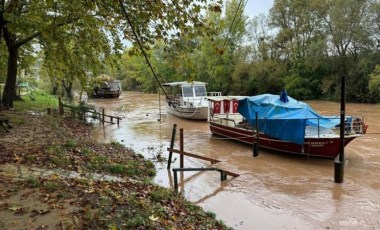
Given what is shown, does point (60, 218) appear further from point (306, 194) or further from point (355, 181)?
point (355, 181)

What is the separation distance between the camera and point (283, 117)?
14250 mm

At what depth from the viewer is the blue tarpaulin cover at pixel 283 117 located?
13.7 metres

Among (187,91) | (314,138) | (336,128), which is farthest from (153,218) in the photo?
(187,91)

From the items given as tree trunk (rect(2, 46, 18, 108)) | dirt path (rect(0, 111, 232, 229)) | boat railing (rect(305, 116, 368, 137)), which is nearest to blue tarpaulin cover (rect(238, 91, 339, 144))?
boat railing (rect(305, 116, 368, 137))

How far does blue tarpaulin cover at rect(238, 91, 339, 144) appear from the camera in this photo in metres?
13.7

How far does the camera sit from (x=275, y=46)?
44.8 metres

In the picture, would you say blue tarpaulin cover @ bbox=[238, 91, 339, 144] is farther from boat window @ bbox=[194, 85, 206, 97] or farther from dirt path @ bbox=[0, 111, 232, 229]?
boat window @ bbox=[194, 85, 206, 97]

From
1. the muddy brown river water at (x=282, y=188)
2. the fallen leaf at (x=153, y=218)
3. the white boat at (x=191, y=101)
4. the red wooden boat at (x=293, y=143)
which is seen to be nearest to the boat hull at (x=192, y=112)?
the white boat at (x=191, y=101)

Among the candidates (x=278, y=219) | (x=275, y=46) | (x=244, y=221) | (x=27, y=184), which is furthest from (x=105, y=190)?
(x=275, y=46)

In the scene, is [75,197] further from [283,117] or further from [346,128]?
[346,128]

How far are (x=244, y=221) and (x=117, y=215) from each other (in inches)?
153

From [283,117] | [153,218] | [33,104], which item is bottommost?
[153,218]

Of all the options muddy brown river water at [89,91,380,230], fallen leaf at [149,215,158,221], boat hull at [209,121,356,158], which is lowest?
muddy brown river water at [89,91,380,230]

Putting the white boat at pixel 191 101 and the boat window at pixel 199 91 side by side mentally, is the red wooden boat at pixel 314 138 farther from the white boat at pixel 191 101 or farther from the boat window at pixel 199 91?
the boat window at pixel 199 91
